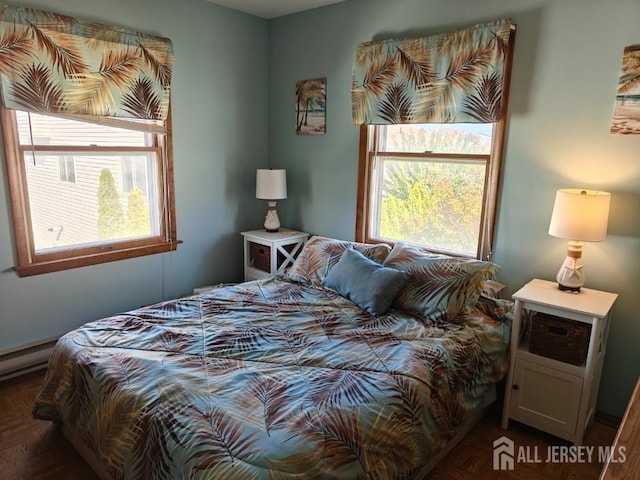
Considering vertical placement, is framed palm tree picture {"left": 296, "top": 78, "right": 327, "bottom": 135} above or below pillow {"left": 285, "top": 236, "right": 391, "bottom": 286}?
above

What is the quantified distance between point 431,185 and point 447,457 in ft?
5.55

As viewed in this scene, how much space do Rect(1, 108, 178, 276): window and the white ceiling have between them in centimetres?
114

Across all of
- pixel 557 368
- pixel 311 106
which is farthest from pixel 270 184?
pixel 557 368

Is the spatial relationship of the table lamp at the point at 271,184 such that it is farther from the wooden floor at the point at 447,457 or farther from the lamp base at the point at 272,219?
the wooden floor at the point at 447,457

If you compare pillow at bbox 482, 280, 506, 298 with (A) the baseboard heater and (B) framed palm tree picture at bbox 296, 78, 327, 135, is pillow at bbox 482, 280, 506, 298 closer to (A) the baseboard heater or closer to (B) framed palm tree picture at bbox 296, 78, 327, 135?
(B) framed palm tree picture at bbox 296, 78, 327, 135

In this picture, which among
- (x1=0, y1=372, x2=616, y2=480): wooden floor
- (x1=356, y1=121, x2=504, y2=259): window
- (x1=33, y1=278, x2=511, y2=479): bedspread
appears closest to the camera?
(x1=33, y1=278, x2=511, y2=479): bedspread

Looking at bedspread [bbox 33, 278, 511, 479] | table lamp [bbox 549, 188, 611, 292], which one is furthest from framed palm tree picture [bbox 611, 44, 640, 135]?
bedspread [bbox 33, 278, 511, 479]

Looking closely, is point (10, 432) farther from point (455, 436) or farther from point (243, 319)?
point (455, 436)

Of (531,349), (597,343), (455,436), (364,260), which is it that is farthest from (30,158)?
(597,343)

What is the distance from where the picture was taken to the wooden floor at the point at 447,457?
2.05m

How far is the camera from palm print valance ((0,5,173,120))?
2.45 meters

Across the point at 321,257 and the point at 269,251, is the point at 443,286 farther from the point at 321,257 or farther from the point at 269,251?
the point at 269,251

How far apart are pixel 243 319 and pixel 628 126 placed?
2232 mm

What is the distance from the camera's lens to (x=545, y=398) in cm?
A: 229
